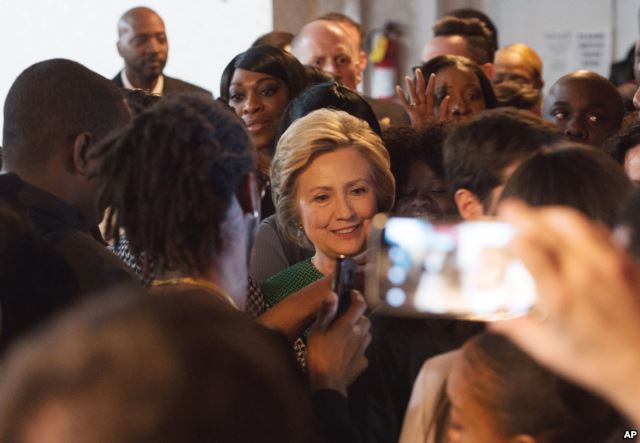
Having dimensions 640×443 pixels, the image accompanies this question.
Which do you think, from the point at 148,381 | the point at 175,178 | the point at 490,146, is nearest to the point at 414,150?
the point at 490,146

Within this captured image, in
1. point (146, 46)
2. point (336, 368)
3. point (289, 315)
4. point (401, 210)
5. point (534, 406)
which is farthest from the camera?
point (146, 46)

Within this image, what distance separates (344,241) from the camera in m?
2.90

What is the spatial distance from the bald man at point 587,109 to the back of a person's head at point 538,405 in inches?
104

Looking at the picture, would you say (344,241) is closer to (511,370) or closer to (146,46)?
(511,370)

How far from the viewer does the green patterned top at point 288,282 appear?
280 centimetres

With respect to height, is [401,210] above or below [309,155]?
below

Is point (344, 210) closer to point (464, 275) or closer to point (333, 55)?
point (464, 275)

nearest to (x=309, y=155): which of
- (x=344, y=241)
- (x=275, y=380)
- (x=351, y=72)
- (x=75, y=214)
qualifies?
(x=344, y=241)

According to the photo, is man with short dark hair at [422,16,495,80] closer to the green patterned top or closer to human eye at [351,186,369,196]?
human eye at [351,186,369,196]

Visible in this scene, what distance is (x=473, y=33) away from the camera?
5.78m

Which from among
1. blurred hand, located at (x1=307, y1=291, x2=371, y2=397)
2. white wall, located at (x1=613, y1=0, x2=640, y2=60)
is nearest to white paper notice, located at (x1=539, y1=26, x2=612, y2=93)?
white wall, located at (x1=613, y1=0, x2=640, y2=60)

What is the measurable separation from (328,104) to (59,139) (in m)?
1.19

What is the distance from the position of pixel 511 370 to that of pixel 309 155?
140 cm

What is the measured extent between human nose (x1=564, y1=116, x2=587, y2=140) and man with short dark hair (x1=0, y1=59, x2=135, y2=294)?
2.03m
